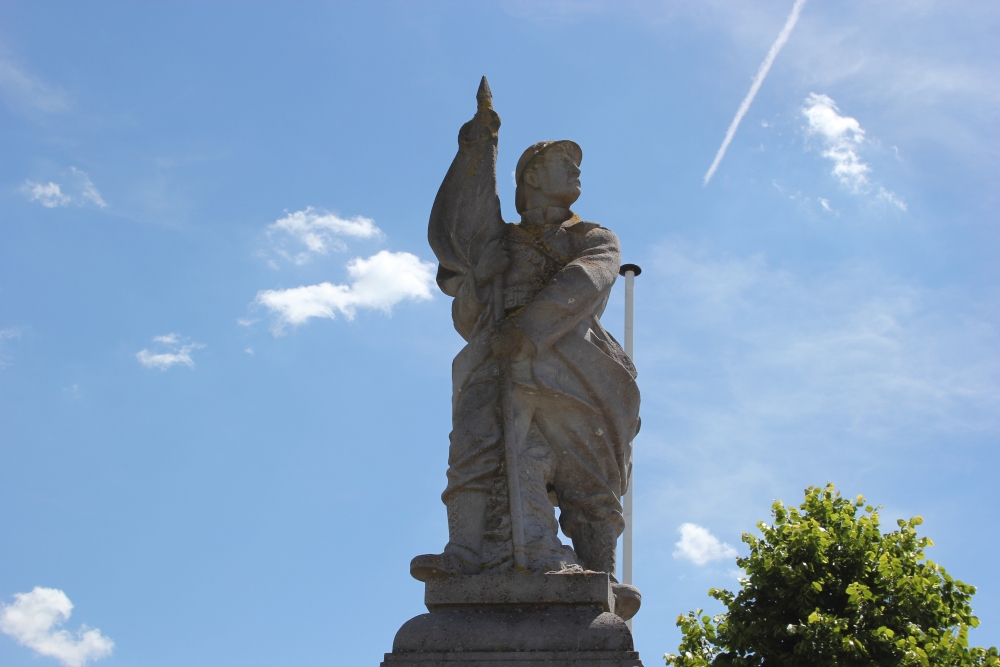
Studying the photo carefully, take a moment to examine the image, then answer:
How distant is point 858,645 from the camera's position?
10.7m

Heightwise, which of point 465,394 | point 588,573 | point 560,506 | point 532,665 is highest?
point 465,394

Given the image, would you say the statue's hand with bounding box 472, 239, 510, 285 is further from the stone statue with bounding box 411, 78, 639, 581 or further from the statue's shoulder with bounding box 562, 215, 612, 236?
the statue's shoulder with bounding box 562, 215, 612, 236

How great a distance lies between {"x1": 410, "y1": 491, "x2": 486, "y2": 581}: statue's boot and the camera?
20.3 feet

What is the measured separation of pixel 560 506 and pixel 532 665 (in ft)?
4.13

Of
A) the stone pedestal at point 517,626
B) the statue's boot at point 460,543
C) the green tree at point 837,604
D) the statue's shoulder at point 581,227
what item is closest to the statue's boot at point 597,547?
the stone pedestal at point 517,626

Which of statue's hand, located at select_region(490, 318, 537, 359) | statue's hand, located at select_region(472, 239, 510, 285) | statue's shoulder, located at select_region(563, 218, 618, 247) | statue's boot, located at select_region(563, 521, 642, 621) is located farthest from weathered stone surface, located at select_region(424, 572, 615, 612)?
statue's shoulder, located at select_region(563, 218, 618, 247)

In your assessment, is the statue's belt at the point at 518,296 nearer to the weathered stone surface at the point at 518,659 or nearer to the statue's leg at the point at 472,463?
the statue's leg at the point at 472,463

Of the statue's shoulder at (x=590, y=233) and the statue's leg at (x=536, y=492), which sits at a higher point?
the statue's shoulder at (x=590, y=233)

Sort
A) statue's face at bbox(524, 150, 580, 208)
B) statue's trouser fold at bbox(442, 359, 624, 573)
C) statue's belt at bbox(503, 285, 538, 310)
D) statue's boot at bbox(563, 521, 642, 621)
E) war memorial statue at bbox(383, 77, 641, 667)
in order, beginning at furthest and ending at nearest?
statue's face at bbox(524, 150, 580, 208) < statue's belt at bbox(503, 285, 538, 310) < statue's boot at bbox(563, 521, 642, 621) < statue's trouser fold at bbox(442, 359, 624, 573) < war memorial statue at bbox(383, 77, 641, 667)

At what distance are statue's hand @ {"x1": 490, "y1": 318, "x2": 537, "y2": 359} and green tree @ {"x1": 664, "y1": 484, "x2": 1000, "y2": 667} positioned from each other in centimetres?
556

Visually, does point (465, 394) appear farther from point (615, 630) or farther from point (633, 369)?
point (615, 630)

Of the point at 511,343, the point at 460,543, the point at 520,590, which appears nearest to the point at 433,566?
the point at 460,543

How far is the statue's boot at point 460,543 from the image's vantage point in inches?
244

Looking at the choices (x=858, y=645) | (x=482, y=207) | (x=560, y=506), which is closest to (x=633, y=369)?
(x=560, y=506)
